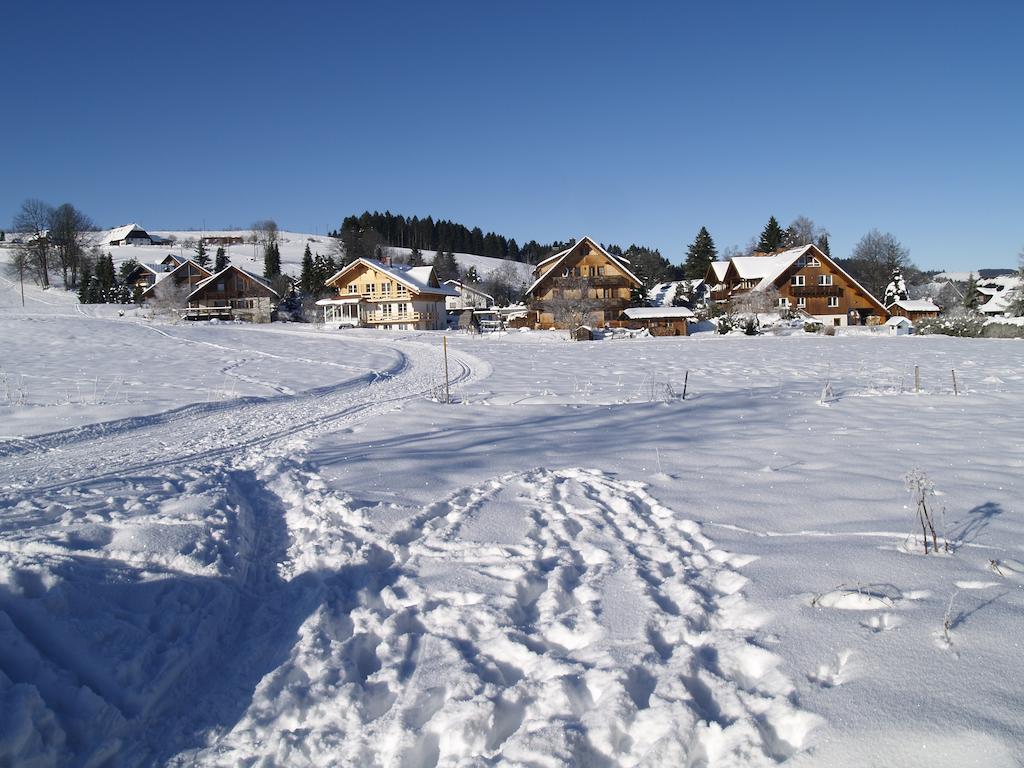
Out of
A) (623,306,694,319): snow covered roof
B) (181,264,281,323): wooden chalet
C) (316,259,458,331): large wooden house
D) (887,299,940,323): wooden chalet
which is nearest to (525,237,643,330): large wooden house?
(623,306,694,319): snow covered roof

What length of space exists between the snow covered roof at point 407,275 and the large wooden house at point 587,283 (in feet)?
34.9

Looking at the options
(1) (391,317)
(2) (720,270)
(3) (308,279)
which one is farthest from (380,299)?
(2) (720,270)

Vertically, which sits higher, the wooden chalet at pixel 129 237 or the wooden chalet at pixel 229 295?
the wooden chalet at pixel 129 237

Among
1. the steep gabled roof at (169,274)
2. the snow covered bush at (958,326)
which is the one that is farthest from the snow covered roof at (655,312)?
the steep gabled roof at (169,274)

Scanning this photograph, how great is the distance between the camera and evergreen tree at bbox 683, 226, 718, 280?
→ 7800cm

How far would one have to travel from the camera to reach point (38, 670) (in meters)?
3.03

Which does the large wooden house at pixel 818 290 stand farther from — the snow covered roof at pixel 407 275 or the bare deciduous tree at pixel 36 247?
the bare deciduous tree at pixel 36 247

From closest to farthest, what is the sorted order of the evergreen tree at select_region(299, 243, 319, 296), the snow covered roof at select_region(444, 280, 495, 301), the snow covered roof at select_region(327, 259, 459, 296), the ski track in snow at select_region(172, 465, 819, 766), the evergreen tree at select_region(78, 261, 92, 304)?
the ski track in snow at select_region(172, 465, 819, 766) < the snow covered roof at select_region(327, 259, 459, 296) < the evergreen tree at select_region(78, 261, 92, 304) < the evergreen tree at select_region(299, 243, 319, 296) < the snow covered roof at select_region(444, 280, 495, 301)

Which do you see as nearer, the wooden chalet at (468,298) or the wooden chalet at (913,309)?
the wooden chalet at (913,309)

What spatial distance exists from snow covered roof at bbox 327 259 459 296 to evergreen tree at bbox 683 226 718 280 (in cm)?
3463

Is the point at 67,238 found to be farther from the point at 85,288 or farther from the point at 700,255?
the point at 700,255

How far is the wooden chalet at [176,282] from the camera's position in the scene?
56.9 meters

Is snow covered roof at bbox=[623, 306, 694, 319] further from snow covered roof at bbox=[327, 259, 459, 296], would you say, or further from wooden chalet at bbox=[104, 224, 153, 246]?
wooden chalet at bbox=[104, 224, 153, 246]

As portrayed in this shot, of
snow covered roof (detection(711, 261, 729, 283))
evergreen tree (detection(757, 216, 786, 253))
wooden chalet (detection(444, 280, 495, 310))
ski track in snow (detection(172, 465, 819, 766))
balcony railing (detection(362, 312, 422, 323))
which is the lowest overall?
ski track in snow (detection(172, 465, 819, 766))
